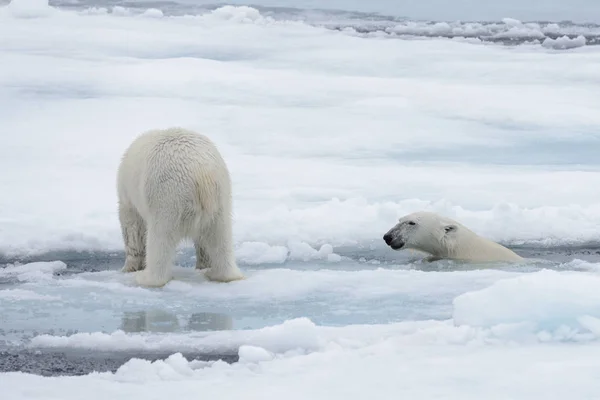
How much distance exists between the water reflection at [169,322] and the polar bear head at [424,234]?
1.75 meters

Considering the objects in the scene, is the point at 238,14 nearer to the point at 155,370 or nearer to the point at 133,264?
the point at 133,264

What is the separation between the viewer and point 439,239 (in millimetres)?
6039

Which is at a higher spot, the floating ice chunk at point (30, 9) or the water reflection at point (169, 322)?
the floating ice chunk at point (30, 9)

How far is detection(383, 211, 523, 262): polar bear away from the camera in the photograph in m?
5.95

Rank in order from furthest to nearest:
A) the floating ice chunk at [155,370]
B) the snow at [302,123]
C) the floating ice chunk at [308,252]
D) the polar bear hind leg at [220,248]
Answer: the snow at [302,123], the floating ice chunk at [308,252], the polar bear hind leg at [220,248], the floating ice chunk at [155,370]

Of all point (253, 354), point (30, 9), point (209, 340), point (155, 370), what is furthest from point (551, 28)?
point (155, 370)

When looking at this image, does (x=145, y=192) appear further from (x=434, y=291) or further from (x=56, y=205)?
(x=56, y=205)

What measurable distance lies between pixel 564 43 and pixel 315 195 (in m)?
8.55

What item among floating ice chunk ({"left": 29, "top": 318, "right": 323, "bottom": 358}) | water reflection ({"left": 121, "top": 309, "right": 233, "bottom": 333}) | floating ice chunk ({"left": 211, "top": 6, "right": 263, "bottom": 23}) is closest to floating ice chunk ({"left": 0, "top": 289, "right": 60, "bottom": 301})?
water reflection ({"left": 121, "top": 309, "right": 233, "bottom": 333})

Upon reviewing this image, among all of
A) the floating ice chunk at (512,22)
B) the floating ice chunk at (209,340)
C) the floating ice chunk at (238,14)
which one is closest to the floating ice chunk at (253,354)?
the floating ice chunk at (209,340)

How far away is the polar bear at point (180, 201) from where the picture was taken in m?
4.91

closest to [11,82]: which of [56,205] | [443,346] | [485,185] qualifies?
[56,205]

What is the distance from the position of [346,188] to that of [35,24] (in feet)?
29.6

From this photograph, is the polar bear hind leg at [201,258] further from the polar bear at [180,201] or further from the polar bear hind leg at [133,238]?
the polar bear hind leg at [133,238]
